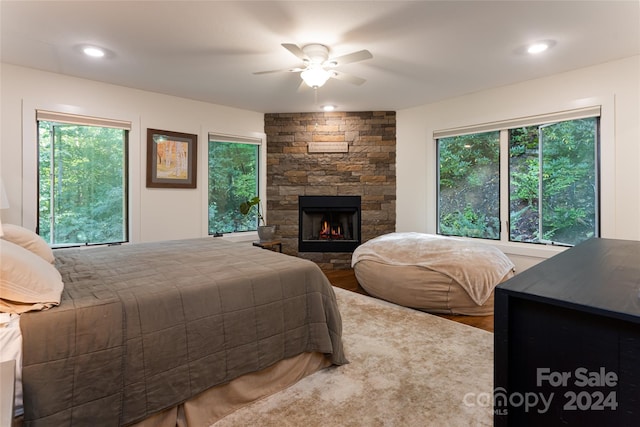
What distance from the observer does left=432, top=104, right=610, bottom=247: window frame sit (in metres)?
3.22

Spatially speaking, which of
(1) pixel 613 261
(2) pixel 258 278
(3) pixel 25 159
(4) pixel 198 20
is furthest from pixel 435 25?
(3) pixel 25 159

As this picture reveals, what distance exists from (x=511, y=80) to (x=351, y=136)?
2.15 meters

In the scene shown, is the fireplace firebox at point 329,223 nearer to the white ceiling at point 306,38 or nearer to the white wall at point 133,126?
the white wall at point 133,126

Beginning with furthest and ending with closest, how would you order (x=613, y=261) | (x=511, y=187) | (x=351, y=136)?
(x=351, y=136), (x=511, y=187), (x=613, y=261)

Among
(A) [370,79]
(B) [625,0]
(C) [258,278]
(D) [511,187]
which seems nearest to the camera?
(C) [258,278]

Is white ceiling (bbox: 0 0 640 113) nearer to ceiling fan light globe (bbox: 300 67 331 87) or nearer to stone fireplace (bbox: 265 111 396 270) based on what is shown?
ceiling fan light globe (bbox: 300 67 331 87)

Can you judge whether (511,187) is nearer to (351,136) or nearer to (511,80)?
(511,80)

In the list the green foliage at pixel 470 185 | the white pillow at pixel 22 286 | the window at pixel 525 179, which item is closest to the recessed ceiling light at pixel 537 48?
the window at pixel 525 179

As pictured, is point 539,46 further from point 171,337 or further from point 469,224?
point 171,337

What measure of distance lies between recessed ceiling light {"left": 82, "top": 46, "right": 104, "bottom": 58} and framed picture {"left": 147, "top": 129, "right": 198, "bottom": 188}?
1126 mm

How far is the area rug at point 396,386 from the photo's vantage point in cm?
159

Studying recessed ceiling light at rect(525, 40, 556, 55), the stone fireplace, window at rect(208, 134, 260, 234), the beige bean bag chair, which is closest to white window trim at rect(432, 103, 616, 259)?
the beige bean bag chair

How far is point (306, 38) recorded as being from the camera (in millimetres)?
2576

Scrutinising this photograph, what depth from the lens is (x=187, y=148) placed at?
4262 millimetres
